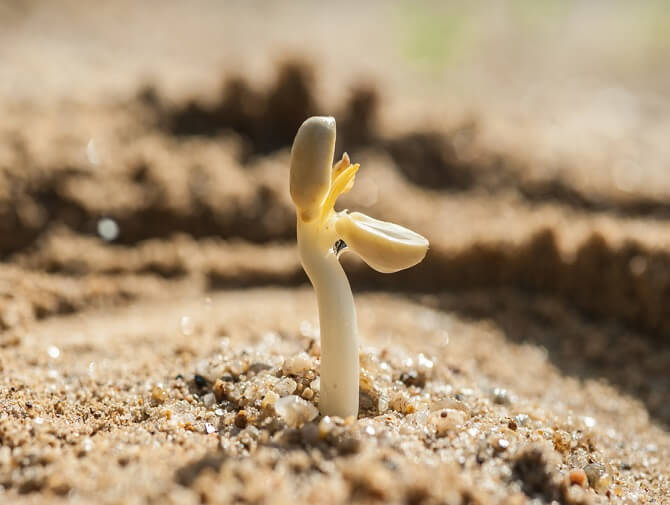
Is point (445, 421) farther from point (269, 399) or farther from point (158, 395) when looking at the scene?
point (158, 395)

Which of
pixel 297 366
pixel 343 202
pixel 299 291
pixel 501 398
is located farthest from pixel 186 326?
pixel 343 202

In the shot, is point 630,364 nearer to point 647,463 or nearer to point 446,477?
point 647,463

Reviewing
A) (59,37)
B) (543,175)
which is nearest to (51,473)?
(543,175)

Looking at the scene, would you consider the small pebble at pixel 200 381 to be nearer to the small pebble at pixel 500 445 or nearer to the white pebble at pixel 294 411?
the white pebble at pixel 294 411

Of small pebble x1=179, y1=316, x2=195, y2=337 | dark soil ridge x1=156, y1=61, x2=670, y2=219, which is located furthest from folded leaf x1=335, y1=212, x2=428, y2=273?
dark soil ridge x1=156, y1=61, x2=670, y2=219

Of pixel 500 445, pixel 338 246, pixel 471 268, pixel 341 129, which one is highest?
pixel 338 246

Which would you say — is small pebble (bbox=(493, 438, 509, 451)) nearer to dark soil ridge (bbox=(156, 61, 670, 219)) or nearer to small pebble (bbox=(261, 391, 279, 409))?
small pebble (bbox=(261, 391, 279, 409))

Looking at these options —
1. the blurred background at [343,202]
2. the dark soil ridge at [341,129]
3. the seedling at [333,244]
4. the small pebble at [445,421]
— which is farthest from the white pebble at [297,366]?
the dark soil ridge at [341,129]

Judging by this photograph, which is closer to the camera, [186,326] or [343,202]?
[186,326]
